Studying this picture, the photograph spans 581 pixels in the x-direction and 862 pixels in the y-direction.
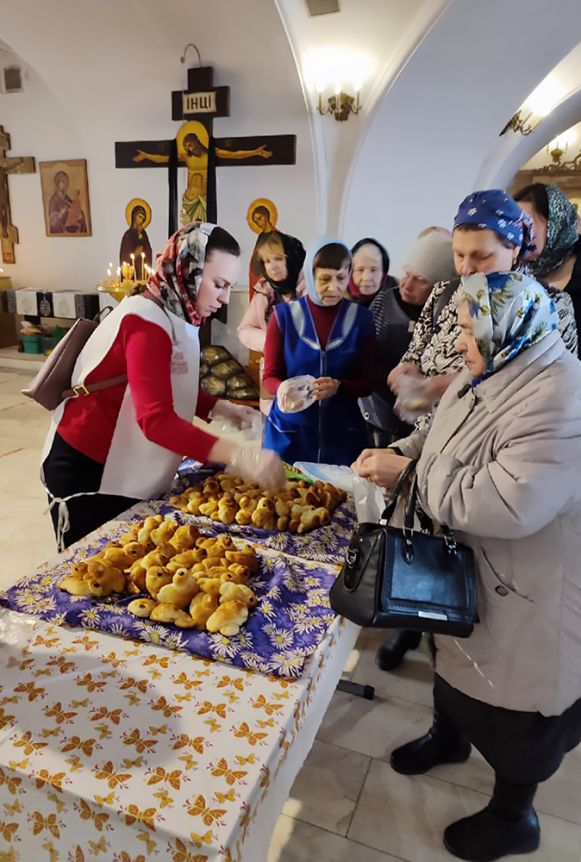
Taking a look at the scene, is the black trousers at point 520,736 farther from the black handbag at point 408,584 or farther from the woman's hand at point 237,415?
the woman's hand at point 237,415

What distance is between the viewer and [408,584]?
120cm

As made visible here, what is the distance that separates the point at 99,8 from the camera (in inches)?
202

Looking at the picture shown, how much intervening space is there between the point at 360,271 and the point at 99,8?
412 cm

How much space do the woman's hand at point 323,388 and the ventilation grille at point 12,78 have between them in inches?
335

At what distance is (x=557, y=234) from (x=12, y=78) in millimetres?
8971

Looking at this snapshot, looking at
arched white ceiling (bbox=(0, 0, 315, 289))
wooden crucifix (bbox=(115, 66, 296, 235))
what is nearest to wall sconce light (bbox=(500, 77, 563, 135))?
arched white ceiling (bbox=(0, 0, 315, 289))

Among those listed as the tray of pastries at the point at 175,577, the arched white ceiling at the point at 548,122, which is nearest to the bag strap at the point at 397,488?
the tray of pastries at the point at 175,577

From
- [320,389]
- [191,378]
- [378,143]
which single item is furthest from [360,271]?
[378,143]

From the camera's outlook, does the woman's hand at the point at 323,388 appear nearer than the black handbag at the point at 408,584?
No

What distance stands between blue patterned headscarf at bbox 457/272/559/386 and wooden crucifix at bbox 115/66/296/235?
524 centimetres

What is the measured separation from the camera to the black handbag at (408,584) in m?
1.18

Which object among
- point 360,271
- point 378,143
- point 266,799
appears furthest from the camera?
point 378,143

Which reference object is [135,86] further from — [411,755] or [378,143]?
[411,755]

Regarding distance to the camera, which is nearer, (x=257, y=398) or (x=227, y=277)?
(x=227, y=277)
